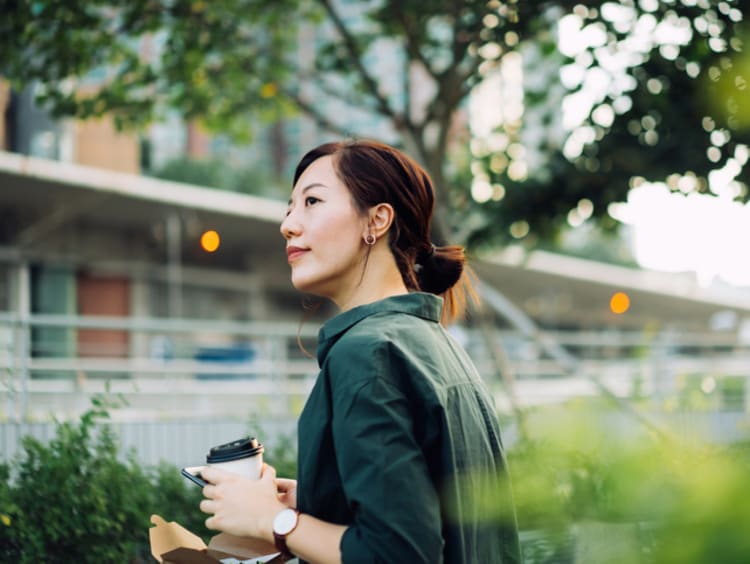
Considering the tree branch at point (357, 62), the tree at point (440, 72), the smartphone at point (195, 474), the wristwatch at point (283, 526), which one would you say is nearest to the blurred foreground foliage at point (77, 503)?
the smartphone at point (195, 474)

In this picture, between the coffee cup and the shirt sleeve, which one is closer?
the shirt sleeve

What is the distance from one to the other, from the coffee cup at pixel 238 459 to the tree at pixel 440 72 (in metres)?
4.09

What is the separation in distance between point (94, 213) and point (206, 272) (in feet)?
15.4

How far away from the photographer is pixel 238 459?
175cm

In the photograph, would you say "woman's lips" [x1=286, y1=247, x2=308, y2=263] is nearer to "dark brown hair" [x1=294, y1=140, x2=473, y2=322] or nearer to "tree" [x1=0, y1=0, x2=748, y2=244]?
"dark brown hair" [x1=294, y1=140, x2=473, y2=322]

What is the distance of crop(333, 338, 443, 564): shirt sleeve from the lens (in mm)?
1454

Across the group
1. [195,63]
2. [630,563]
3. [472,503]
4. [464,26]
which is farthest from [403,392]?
[195,63]

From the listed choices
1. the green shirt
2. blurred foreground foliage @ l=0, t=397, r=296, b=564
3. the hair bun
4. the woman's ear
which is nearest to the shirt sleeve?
the green shirt

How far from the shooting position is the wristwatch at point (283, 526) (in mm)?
1602

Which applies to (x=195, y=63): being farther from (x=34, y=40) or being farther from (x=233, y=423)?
(x=233, y=423)

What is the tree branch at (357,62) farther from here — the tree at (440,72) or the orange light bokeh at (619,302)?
the orange light bokeh at (619,302)

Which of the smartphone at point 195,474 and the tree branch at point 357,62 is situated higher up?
the tree branch at point 357,62

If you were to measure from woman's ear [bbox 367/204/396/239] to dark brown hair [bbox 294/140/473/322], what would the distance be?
0.01 metres

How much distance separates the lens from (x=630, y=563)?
2.85 ft
